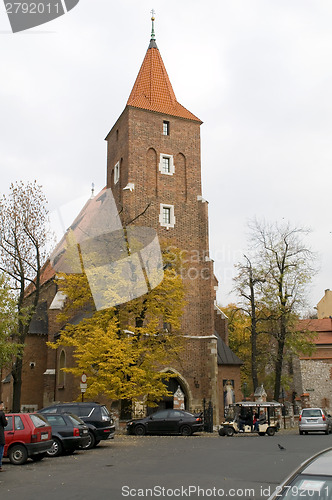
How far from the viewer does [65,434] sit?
15.0 metres

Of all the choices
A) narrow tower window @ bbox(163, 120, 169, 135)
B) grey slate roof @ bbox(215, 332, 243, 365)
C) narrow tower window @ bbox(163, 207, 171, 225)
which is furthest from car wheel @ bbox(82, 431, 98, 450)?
narrow tower window @ bbox(163, 120, 169, 135)

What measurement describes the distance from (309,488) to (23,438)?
10884 millimetres

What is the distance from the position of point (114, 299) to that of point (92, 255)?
8.63ft

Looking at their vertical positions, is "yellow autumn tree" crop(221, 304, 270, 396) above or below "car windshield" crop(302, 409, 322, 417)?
above

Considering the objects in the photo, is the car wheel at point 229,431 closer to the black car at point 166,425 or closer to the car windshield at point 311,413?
the black car at point 166,425

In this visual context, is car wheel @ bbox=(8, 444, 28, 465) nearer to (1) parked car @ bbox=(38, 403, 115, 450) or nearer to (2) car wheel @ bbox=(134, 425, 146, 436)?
(1) parked car @ bbox=(38, 403, 115, 450)

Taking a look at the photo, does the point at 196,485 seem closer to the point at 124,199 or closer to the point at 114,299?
the point at 114,299

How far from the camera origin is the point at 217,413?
30.4m

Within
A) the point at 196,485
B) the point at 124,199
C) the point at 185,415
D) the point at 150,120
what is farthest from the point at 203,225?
the point at 196,485

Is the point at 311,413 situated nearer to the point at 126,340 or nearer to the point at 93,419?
the point at 126,340

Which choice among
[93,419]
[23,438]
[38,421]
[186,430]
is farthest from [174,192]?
[23,438]

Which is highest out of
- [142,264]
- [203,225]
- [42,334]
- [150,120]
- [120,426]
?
[150,120]

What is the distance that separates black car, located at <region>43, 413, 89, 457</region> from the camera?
1489 cm

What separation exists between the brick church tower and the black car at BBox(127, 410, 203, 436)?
6.94 meters
